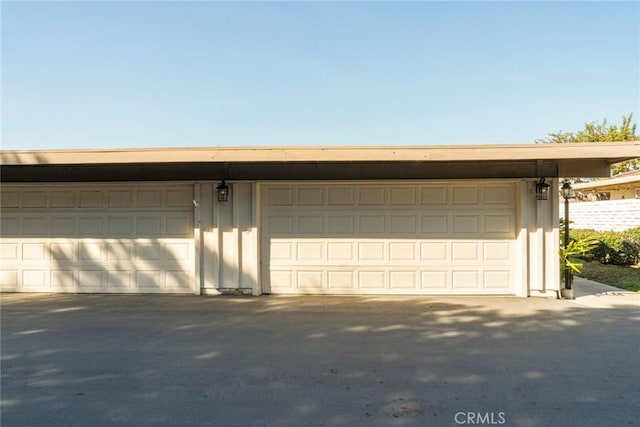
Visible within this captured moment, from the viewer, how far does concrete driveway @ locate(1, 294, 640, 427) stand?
347cm

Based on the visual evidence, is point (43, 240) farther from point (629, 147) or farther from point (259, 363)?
point (629, 147)

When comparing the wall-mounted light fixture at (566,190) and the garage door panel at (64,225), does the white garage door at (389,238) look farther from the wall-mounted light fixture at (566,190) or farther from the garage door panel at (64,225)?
the garage door panel at (64,225)

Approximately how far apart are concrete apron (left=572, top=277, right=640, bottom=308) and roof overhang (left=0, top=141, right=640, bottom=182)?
235cm

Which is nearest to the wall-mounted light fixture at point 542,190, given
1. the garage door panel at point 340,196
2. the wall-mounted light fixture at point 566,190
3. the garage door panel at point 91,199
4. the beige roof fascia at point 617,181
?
the wall-mounted light fixture at point 566,190

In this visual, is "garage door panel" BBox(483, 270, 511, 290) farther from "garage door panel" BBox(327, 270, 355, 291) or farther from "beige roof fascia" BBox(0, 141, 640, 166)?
"garage door panel" BBox(327, 270, 355, 291)

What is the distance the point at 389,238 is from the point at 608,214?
1244cm

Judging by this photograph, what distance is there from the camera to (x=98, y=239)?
28.5 ft

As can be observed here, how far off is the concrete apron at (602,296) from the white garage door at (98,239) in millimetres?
7519

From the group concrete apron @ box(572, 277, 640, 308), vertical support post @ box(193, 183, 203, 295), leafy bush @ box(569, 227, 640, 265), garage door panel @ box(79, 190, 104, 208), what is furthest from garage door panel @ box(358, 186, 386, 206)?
leafy bush @ box(569, 227, 640, 265)

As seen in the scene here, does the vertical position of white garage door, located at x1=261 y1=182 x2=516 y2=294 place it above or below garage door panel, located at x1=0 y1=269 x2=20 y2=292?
above

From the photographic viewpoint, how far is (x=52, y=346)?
17.1 feet

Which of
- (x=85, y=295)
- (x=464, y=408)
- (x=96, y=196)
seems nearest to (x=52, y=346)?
(x=85, y=295)

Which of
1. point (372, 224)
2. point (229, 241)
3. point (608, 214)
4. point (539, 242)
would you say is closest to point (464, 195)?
point (539, 242)

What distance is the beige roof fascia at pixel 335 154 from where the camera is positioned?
6.89m
